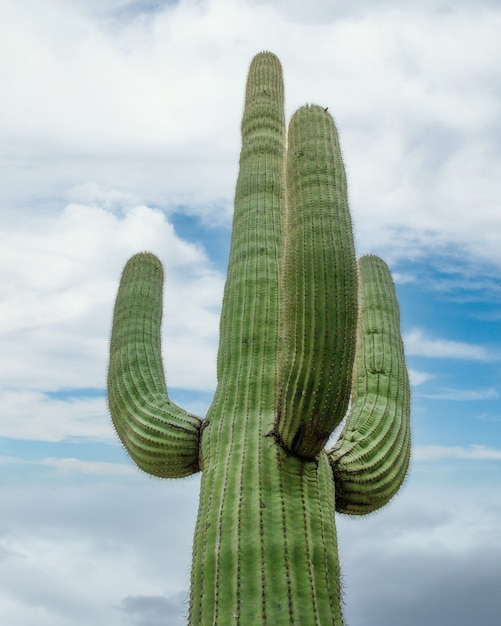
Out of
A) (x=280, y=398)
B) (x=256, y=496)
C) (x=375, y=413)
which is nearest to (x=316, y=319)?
(x=280, y=398)

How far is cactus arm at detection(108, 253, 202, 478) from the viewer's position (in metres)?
5.12

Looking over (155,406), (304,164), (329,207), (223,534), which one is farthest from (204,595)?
(304,164)

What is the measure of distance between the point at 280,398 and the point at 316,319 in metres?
0.61

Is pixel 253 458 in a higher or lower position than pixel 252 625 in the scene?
higher

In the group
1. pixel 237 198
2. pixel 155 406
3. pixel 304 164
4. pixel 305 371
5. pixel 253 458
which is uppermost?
pixel 237 198

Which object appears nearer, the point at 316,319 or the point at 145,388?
the point at 316,319

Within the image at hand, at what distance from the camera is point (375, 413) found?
552 centimetres

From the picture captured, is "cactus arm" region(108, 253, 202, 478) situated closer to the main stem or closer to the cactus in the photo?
the cactus

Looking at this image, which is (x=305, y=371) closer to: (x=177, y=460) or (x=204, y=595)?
(x=204, y=595)

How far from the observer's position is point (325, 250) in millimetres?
3932

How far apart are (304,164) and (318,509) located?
2140 mm

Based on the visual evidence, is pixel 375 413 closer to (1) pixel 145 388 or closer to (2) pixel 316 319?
(1) pixel 145 388

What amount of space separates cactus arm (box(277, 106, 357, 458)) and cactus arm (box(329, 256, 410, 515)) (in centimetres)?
88

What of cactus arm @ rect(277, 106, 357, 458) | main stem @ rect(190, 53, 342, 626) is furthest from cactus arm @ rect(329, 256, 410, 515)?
cactus arm @ rect(277, 106, 357, 458)
